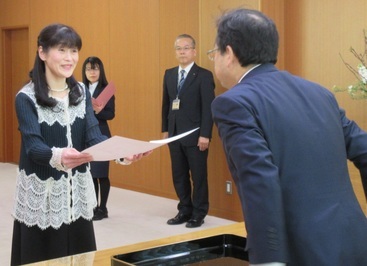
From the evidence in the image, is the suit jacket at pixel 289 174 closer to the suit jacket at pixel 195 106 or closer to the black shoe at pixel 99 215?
the suit jacket at pixel 195 106

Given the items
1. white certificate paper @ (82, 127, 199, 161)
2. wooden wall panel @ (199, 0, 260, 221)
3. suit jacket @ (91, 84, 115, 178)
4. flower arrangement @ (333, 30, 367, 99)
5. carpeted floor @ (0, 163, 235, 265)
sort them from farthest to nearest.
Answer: wooden wall panel @ (199, 0, 260, 221), suit jacket @ (91, 84, 115, 178), carpeted floor @ (0, 163, 235, 265), flower arrangement @ (333, 30, 367, 99), white certificate paper @ (82, 127, 199, 161)

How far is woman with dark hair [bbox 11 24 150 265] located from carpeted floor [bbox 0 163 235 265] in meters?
2.13

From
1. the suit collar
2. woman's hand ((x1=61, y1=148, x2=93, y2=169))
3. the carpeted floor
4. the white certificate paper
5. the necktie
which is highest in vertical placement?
the suit collar

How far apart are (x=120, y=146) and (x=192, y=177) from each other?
377 cm

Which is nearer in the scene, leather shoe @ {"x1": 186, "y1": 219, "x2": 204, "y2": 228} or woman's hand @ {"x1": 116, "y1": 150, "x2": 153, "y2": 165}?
woman's hand @ {"x1": 116, "y1": 150, "x2": 153, "y2": 165}

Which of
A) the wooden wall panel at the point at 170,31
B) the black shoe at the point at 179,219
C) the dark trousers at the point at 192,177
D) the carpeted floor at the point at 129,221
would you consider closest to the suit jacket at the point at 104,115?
the dark trousers at the point at 192,177

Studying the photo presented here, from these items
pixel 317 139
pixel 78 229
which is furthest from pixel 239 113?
pixel 78 229

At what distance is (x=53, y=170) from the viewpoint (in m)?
2.81

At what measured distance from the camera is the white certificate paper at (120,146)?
228cm

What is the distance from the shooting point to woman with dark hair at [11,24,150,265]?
9.09 ft

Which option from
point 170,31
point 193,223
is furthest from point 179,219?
point 170,31

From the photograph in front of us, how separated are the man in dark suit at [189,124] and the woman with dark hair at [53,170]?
10.1 feet

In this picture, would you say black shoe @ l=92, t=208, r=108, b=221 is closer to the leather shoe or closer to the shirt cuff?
the leather shoe

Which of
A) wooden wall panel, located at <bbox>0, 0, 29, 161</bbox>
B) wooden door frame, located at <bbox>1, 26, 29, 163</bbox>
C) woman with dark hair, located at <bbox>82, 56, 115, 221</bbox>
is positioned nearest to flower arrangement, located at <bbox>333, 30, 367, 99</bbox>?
woman with dark hair, located at <bbox>82, 56, 115, 221</bbox>
